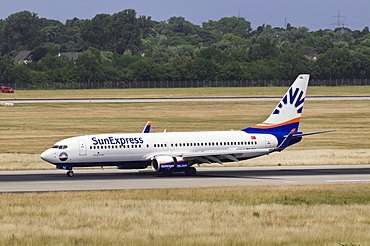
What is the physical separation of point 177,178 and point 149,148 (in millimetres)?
3271

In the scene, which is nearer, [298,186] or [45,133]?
[298,186]

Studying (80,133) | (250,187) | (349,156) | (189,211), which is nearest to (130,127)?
(80,133)

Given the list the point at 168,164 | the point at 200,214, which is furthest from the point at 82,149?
the point at 200,214

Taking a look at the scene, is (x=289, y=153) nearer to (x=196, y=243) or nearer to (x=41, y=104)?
(x=196, y=243)

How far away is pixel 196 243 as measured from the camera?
26.9 meters

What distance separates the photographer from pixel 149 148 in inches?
2052

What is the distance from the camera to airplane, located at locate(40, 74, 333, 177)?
50.5m

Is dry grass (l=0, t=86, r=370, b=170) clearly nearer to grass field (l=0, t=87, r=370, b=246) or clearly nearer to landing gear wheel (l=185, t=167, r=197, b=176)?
grass field (l=0, t=87, r=370, b=246)

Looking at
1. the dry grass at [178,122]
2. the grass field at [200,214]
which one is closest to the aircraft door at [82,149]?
the grass field at [200,214]

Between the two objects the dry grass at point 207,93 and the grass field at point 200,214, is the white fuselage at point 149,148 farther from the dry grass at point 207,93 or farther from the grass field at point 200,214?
the dry grass at point 207,93

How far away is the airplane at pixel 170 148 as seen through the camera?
50500 millimetres

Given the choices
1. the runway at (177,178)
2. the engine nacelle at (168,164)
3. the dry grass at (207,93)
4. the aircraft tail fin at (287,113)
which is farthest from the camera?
the dry grass at (207,93)

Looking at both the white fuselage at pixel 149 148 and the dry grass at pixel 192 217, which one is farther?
the white fuselage at pixel 149 148

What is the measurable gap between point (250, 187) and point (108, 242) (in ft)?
61.5
